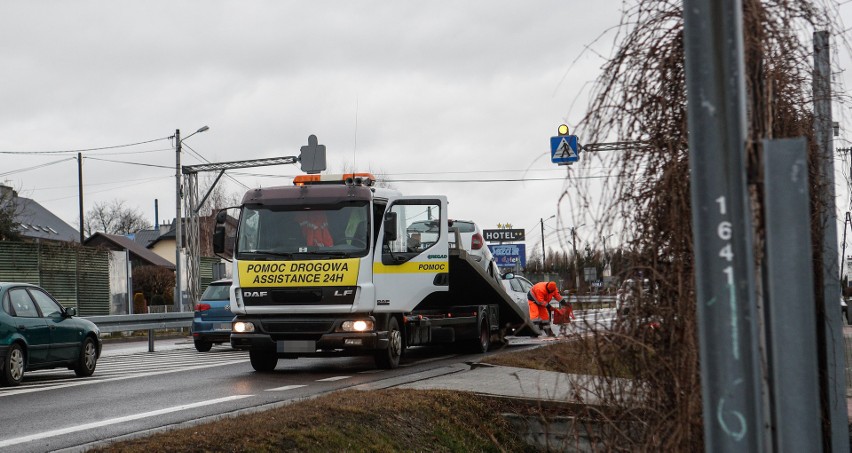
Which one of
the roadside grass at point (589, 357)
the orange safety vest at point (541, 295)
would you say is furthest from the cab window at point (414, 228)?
the roadside grass at point (589, 357)

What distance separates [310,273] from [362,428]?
5.77 m

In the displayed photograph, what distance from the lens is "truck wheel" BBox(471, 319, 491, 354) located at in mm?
17531

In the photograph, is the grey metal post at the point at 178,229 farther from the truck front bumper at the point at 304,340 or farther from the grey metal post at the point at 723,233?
the grey metal post at the point at 723,233

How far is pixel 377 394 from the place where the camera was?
30.2 ft

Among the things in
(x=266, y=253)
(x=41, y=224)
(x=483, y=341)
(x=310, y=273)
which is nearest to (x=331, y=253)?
(x=310, y=273)

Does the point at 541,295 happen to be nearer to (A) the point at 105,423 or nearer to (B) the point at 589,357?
(A) the point at 105,423

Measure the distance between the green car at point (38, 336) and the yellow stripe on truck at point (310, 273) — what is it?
3.12m

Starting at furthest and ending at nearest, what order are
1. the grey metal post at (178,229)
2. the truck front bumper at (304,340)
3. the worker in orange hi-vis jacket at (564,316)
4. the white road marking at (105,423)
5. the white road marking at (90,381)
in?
the grey metal post at (178,229), the truck front bumper at (304,340), the white road marking at (90,381), the white road marking at (105,423), the worker in orange hi-vis jacket at (564,316)

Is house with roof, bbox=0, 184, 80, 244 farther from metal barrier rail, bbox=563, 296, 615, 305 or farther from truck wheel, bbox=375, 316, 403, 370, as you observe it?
metal barrier rail, bbox=563, 296, 615, 305

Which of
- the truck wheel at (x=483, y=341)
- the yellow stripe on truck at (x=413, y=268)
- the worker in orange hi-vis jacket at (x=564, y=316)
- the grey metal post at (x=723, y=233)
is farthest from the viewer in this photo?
the truck wheel at (x=483, y=341)

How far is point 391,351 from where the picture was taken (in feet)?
46.2

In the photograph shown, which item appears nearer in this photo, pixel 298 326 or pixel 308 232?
pixel 298 326

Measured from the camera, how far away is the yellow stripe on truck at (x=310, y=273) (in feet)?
43.9

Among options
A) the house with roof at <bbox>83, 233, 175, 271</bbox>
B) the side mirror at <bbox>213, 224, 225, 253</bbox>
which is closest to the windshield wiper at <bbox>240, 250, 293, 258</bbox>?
the side mirror at <bbox>213, 224, 225, 253</bbox>
